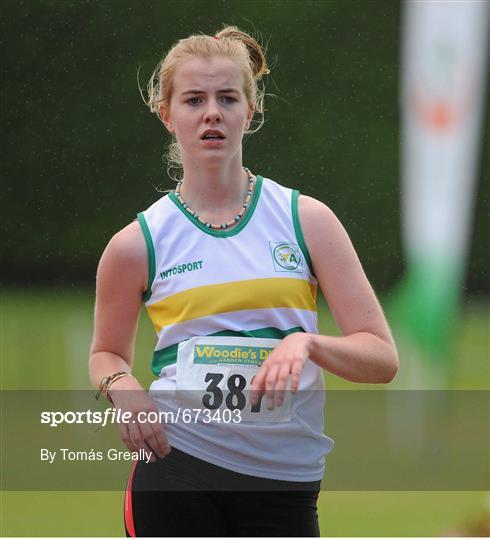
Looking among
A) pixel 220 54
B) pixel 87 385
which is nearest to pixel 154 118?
pixel 87 385

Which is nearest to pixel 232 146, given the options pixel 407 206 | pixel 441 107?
pixel 441 107

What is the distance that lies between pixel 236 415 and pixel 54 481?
311cm

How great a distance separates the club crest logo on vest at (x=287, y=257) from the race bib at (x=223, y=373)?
0.13 m

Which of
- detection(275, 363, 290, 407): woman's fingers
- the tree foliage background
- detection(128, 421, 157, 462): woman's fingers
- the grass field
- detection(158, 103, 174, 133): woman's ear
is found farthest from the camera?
the tree foliage background

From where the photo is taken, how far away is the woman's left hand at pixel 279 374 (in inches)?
73.7

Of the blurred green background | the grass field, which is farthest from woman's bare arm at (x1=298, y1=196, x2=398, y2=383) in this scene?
the blurred green background

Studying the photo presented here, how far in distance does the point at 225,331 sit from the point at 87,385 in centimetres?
407

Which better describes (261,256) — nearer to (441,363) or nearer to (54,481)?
(54,481)

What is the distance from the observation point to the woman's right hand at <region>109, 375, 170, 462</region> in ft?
6.91

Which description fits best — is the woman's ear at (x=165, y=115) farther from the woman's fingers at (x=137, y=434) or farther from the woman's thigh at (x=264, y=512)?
the woman's thigh at (x=264, y=512)

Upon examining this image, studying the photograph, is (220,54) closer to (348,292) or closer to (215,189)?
(215,189)

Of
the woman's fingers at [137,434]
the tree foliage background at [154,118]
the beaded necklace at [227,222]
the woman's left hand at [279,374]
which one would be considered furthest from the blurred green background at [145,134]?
the woman's left hand at [279,374]

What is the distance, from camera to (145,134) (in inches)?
251

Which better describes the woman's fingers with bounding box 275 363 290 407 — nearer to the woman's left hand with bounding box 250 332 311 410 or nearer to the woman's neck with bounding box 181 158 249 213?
the woman's left hand with bounding box 250 332 311 410
